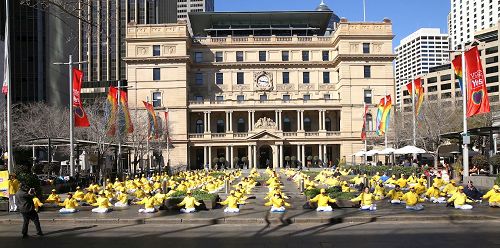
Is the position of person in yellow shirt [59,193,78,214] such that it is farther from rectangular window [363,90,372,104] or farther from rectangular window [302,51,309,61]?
rectangular window [302,51,309,61]

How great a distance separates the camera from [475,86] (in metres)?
29.1

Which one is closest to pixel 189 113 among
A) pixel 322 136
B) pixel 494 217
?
pixel 322 136

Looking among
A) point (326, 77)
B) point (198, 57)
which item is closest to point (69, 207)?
point (198, 57)

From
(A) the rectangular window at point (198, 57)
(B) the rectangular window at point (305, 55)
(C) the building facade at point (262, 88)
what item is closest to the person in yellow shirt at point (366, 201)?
(C) the building facade at point (262, 88)

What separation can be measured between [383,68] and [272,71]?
17492mm

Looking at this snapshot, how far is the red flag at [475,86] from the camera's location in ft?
93.2

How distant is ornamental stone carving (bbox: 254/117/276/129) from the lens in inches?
3354

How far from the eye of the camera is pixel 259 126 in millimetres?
85500

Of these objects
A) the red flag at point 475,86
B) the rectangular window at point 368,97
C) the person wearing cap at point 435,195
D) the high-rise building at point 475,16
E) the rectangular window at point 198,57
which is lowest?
the person wearing cap at point 435,195

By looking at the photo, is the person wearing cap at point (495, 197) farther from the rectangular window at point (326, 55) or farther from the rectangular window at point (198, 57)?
the rectangular window at point (198, 57)

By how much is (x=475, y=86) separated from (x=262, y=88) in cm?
6249

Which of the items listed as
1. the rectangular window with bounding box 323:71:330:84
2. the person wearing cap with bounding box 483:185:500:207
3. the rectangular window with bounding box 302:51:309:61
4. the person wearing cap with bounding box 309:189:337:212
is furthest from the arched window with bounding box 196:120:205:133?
the person wearing cap with bounding box 483:185:500:207

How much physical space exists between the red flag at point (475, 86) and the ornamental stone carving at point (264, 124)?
183ft

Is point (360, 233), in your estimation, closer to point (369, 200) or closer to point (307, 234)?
point (307, 234)
